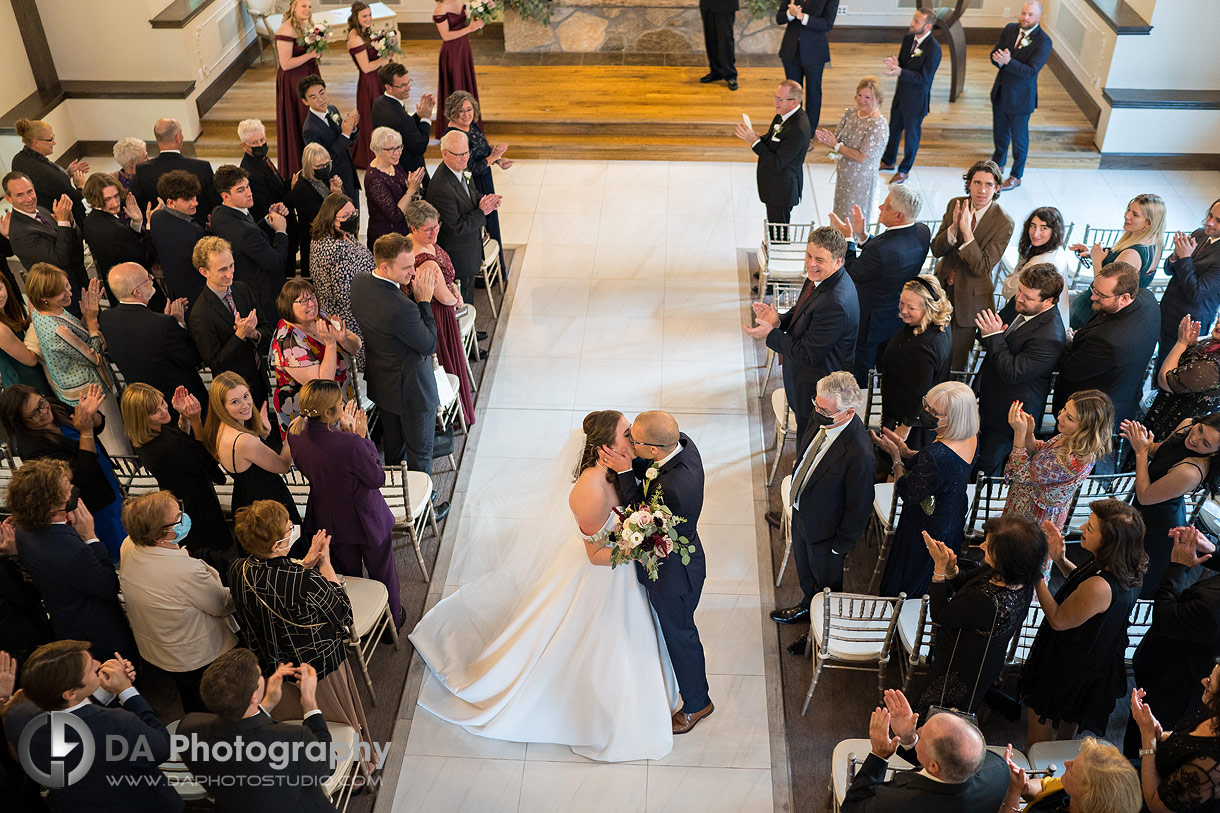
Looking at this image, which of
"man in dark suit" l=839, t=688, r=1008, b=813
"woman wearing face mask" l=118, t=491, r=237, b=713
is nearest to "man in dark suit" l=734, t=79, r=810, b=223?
"man in dark suit" l=839, t=688, r=1008, b=813

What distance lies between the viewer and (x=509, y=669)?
14.3 ft

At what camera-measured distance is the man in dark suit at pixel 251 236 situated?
18.8 ft

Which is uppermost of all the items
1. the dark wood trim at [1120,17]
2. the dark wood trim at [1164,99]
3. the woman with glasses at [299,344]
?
the dark wood trim at [1120,17]

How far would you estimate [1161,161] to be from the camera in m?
9.54

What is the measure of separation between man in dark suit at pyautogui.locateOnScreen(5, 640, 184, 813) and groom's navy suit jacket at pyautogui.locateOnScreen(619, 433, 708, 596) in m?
1.89

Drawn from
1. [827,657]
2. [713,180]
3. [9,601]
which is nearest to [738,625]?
[827,657]

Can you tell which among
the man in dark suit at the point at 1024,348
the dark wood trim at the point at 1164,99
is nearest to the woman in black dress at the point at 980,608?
the man in dark suit at the point at 1024,348

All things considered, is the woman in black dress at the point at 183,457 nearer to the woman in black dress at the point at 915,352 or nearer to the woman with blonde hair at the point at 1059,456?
the woman in black dress at the point at 915,352

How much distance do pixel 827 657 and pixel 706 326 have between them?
3.51 metres

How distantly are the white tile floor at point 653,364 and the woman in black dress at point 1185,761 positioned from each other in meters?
1.56

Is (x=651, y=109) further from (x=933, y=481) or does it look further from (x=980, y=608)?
(x=980, y=608)

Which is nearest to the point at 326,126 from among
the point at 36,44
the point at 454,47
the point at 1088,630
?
the point at 454,47

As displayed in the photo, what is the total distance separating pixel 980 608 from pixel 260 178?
5390mm

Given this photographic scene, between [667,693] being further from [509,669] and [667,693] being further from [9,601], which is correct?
[9,601]
